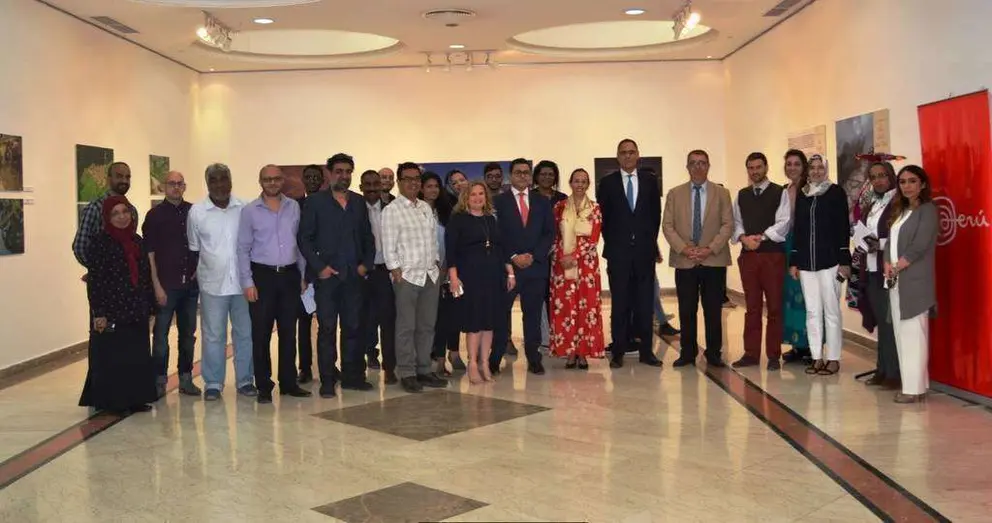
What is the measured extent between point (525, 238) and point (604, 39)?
6926 mm

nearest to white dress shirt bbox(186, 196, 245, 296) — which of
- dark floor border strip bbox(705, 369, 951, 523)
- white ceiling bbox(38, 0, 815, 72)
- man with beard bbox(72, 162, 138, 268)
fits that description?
man with beard bbox(72, 162, 138, 268)

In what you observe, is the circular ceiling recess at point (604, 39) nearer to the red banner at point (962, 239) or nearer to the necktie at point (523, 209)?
the necktie at point (523, 209)

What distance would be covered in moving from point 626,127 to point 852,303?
23.3 ft

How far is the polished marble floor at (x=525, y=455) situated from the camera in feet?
15.0

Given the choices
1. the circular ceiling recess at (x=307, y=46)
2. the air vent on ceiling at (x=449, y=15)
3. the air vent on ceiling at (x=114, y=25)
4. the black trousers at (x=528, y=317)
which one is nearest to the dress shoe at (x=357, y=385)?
the black trousers at (x=528, y=317)

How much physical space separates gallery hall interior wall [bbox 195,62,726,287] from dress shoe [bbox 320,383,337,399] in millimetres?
7389

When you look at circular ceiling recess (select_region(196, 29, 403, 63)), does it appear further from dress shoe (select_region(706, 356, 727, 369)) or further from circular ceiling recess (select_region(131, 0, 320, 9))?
dress shoe (select_region(706, 356, 727, 369))

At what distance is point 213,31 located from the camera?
10.6 m

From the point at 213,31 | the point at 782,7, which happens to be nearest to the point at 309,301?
the point at 213,31

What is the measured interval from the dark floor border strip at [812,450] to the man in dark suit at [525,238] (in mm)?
1486

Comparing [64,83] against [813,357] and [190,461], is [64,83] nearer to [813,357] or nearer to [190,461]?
[190,461]

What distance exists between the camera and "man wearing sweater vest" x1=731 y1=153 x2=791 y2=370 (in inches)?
312

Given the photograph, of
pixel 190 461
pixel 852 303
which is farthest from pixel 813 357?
pixel 190 461

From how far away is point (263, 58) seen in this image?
1343cm
